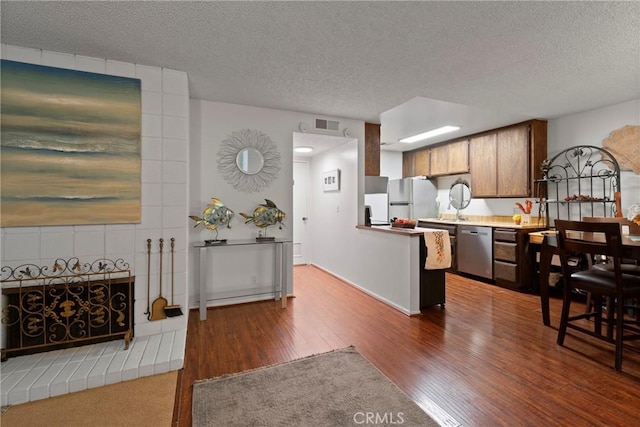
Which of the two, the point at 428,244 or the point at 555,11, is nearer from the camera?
the point at 555,11

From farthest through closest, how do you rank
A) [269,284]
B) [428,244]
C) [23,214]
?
[269,284] < [428,244] < [23,214]

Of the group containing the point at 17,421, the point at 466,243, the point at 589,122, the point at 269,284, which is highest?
the point at 589,122

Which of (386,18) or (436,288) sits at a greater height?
(386,18)

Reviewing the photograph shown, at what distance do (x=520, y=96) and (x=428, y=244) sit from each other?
75.4 inches

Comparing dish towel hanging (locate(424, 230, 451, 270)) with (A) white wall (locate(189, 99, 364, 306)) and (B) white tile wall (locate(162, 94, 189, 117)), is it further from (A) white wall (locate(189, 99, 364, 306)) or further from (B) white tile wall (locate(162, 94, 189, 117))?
(B) white tile wall (locate(162, 94, 189, 117))

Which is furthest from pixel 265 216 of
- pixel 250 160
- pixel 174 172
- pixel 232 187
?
pixel 174 172

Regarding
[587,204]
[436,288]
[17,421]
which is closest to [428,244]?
[436,288]

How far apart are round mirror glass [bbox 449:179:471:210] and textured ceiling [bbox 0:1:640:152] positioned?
2525 mm

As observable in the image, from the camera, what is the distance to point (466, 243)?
4.94m

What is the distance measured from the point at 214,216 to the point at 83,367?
1663 mm

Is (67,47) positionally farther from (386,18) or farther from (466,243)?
(466,243)

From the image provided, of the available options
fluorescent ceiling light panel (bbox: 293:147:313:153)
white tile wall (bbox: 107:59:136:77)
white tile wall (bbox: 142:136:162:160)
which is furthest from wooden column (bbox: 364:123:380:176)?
white tile wall (bbox: 107:59:136:77)

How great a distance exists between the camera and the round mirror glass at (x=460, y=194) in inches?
227

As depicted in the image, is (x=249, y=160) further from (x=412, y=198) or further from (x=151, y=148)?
(x=412, y=198)
